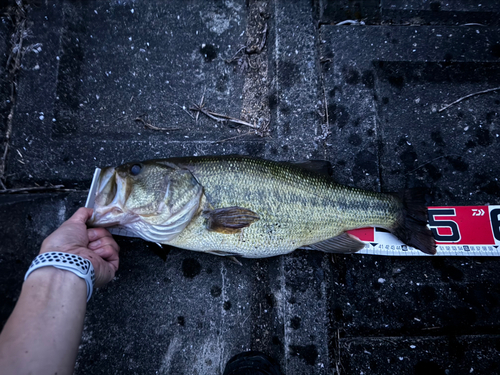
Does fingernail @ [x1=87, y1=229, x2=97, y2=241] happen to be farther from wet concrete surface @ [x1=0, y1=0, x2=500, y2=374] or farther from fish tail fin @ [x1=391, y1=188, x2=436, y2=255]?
fish tail fin @ [x1=391, y1=188, x2=436, y2=255]

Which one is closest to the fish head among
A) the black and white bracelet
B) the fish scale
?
the fish scale

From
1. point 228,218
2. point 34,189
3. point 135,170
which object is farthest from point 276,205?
point 34,189

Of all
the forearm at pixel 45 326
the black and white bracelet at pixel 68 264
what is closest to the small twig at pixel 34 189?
the black and white bracelet at pixel 68 264

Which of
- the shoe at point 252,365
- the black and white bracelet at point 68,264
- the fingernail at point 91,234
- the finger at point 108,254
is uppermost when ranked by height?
A: the fingernail at point 91,234

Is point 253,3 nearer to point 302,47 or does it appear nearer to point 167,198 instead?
point 302,47

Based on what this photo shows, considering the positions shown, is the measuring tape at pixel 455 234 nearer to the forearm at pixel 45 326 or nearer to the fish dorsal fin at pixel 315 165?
the fish dorsal fin at pixel 315 165

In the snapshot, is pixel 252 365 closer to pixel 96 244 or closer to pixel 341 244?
pixel 341 244

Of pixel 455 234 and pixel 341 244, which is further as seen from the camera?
pixel 455 234
